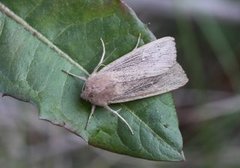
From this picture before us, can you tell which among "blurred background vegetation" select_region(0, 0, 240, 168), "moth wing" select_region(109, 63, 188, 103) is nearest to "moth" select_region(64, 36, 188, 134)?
"moth wing" select_region(109, 63, 188, 103)

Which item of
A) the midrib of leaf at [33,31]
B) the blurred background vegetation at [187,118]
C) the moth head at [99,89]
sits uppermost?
the midrib of leaf at [33,31]

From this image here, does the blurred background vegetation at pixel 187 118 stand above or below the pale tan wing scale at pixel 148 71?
below

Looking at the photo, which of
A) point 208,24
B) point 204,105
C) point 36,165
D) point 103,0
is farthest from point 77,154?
point 103,0

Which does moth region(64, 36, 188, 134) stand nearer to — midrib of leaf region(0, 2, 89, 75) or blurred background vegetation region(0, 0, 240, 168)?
midrib of leaf region(0, 2, 89, 75)

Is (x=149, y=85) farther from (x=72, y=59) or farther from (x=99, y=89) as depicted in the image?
(x=72, y=59)

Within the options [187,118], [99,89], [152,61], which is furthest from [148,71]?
[187,118]

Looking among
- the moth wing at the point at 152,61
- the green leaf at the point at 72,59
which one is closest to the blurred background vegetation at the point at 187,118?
the moth wing at the point at 152,61

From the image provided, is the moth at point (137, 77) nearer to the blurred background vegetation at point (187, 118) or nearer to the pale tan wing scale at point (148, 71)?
the pale tan wing scale at point (148, 71)
